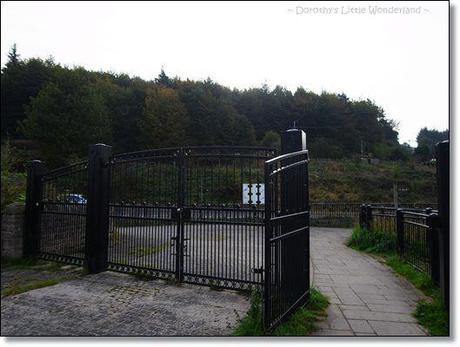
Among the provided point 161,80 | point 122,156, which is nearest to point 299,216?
point 122,156

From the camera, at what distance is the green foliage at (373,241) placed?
751 centimetres

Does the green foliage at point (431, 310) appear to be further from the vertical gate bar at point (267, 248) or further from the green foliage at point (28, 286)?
the green foliage at point (28, 286)

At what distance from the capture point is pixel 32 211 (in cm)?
546

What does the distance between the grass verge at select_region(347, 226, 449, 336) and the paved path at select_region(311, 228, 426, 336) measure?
0.10 meters

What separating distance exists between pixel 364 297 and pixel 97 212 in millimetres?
3806

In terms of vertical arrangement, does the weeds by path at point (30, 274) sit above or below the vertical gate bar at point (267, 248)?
below

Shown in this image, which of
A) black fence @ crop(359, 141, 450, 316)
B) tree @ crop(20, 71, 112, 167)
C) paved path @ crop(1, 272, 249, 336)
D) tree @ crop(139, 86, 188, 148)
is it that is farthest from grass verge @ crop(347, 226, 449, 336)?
tree @ crop(139, 86, 188, 148)

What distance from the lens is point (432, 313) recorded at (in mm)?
3447

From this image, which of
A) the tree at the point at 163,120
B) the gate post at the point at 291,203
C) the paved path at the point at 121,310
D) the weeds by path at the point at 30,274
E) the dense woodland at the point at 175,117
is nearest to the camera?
the paved path at the point at 121,310

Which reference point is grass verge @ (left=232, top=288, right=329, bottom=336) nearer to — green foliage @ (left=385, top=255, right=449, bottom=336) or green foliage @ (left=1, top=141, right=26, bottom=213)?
green foliage @ (left=385, top=255, right=449, bottom=336)

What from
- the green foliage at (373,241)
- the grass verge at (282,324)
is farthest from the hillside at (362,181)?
the grass verge at (282,324)

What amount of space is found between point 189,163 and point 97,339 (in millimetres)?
2484

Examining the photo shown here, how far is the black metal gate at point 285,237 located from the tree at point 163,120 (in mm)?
19574

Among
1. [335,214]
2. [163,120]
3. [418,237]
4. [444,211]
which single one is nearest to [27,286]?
[444,211]
